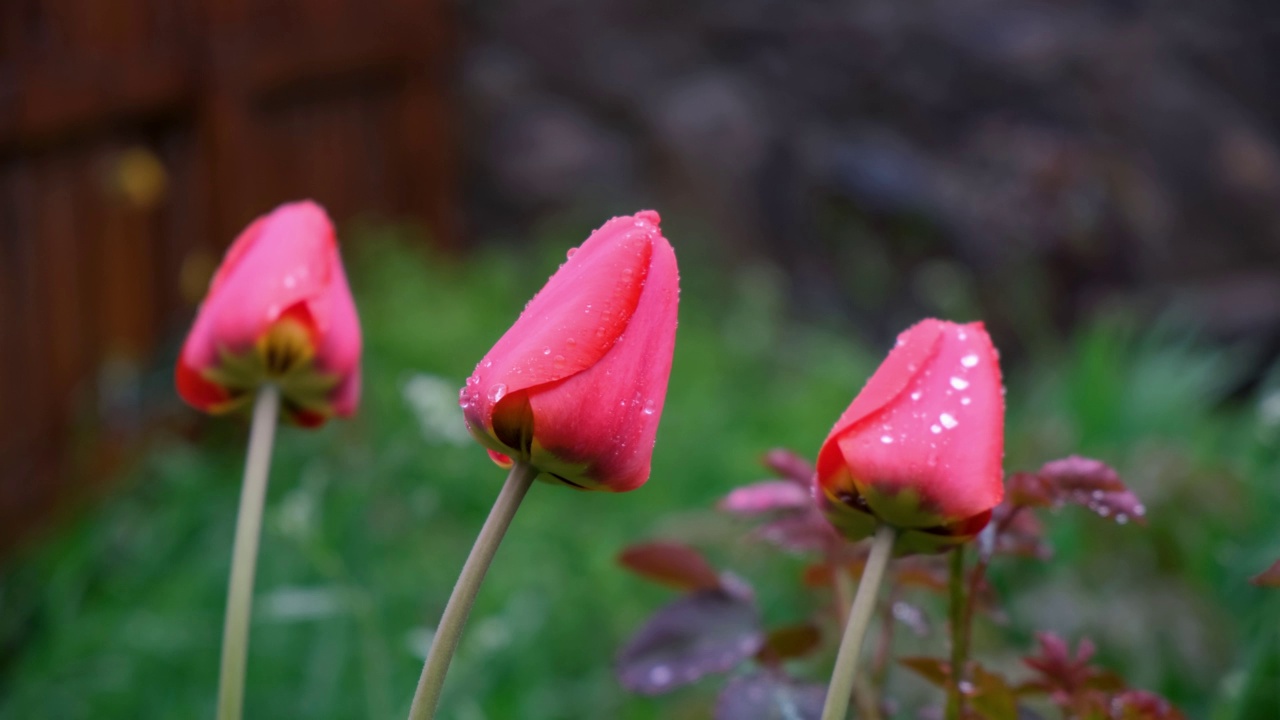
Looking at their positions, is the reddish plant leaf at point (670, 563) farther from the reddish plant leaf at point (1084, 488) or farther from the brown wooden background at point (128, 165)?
the brown wooden background at point (128, 165)

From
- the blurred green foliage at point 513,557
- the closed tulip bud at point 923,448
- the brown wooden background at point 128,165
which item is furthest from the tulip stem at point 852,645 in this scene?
the brown wooden background at point 128,165

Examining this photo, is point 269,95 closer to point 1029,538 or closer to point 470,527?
point 470,527

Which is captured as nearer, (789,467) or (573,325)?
(573,325)

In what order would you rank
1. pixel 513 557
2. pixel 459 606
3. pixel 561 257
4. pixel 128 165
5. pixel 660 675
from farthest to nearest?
pixel 561 257 → pixel 128 165 → pixel 513 557 → pixel 660 675 → pixel 459 606

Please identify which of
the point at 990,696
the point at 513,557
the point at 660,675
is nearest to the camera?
the point at 990,696

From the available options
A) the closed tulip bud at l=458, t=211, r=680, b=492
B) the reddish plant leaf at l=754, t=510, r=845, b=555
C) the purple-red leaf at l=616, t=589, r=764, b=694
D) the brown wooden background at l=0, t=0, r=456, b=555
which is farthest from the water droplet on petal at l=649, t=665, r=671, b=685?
the brown wooden background at l=0, t=0, r=456, b=555

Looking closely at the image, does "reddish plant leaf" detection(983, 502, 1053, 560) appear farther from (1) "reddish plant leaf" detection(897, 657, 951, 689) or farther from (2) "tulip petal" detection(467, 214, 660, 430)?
(2) "tulip petal" detection(467, 214, 660, 430)

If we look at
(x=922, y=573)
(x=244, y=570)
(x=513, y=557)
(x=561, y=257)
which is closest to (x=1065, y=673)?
(x=922, y=573)

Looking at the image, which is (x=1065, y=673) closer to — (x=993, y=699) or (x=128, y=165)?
(x=993, y=699)
